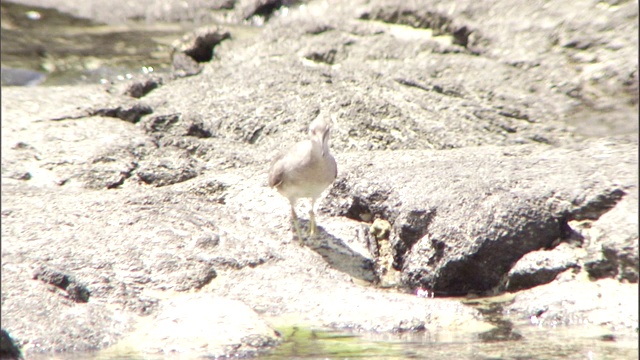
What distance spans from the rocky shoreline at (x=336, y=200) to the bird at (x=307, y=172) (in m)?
0.22

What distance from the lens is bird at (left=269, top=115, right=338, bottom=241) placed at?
7480mm

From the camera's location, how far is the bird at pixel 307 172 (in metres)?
7.48

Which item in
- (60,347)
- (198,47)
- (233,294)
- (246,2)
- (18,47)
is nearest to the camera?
(60,347)

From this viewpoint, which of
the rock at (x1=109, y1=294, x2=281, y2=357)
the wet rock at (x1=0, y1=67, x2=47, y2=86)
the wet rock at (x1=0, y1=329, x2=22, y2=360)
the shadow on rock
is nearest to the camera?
the wet rock at (x1=0, y1=329, x2=22, y2=360)

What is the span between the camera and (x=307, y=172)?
7449 millimetres

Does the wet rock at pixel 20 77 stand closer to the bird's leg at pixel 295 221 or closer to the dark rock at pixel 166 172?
the dark rock at pixel 166 172

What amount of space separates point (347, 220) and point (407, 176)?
2.16 ft

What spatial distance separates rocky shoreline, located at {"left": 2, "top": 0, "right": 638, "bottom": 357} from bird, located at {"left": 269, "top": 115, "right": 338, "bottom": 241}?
0.22 m

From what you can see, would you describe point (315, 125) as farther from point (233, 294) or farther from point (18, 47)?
point (18, 47)

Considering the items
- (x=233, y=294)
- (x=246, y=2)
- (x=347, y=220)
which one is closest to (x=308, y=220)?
(x=347, y=220)

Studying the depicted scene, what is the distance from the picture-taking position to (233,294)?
21.6 feet

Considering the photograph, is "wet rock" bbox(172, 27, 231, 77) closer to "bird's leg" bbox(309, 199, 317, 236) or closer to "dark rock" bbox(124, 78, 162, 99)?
"dark rock" bbox(124, 78, 162, 99)

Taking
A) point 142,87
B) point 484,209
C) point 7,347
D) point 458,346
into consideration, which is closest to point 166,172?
point 142,87

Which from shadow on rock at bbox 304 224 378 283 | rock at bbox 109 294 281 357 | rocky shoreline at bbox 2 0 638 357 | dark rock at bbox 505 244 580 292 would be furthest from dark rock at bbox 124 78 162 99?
dark rock at bbox 505 244 580 292
